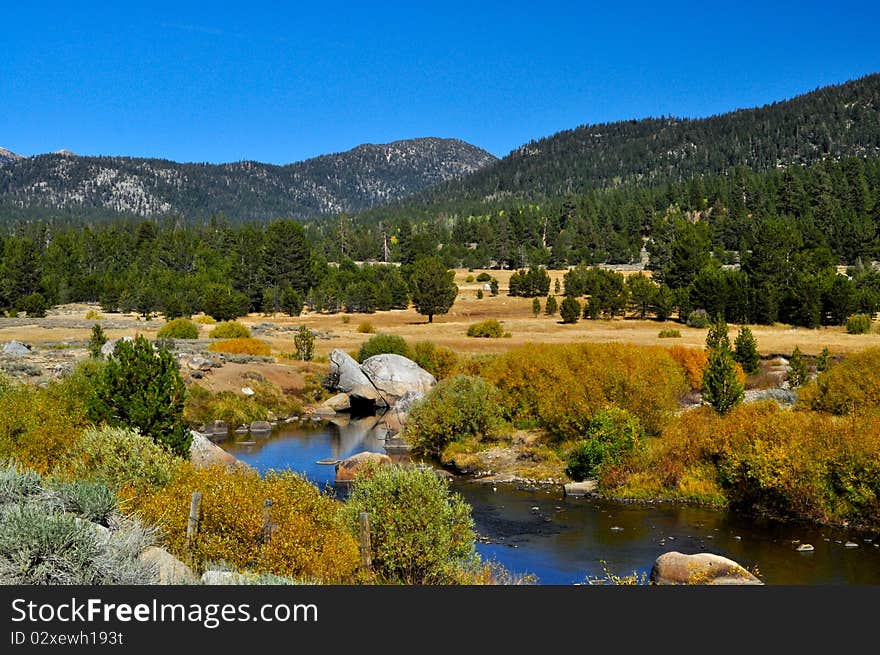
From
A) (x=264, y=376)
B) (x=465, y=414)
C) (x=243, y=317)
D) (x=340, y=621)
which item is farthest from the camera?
(x=243, y=317)

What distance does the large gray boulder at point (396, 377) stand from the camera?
55.5 m

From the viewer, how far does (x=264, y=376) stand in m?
59.2

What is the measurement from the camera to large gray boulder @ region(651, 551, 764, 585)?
21.4m

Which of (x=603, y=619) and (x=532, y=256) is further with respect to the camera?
(x=532, y=256)

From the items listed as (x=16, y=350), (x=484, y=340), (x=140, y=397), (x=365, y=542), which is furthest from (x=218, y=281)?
(x=365, y=542)

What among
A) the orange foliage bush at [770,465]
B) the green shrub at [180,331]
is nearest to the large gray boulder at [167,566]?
the orange foliage bush at [770,465]

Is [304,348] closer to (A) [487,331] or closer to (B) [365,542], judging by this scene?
(A) [487,331]

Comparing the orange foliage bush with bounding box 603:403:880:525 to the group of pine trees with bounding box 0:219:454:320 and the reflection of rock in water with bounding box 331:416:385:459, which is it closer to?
the reflection of rock in water with bounding box 331:416:385:459

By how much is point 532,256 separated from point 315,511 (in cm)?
14731

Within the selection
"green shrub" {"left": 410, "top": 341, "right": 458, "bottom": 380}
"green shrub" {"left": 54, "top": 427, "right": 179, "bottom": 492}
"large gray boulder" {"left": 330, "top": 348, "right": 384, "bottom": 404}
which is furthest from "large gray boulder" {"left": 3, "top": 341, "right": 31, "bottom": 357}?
"green shrub" {"left": 54, "top": 427, "right": 179, "bottom": 492}

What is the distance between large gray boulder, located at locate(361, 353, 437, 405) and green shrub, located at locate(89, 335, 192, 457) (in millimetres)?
26123

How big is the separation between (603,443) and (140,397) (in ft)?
65.3

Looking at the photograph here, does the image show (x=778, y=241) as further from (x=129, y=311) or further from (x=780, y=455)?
(x=129, y=311)

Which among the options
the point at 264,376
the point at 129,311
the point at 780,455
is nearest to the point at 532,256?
the point at 129,311
